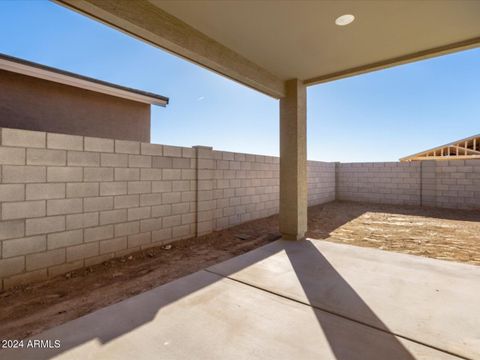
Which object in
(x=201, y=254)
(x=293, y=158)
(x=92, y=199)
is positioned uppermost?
(x=293, y=158)

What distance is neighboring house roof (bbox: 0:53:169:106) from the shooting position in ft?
14.2

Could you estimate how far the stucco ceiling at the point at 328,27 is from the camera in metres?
2.20

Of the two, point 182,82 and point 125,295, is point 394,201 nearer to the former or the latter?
point 182,82

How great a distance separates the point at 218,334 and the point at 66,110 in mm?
5807

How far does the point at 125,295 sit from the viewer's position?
2.31m

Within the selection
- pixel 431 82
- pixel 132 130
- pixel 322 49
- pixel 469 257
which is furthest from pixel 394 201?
pixel 132 130

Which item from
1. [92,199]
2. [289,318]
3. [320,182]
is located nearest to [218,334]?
[289,318]

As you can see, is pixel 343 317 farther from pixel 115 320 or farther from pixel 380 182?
pixel 380 182

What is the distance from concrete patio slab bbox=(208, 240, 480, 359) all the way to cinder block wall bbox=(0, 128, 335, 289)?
141 cm

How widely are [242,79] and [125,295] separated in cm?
300

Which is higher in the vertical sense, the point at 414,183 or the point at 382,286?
the point at 414,183

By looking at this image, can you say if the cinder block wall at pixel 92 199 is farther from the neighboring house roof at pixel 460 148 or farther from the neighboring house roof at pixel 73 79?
the neighboring house roof at pixel 460 148

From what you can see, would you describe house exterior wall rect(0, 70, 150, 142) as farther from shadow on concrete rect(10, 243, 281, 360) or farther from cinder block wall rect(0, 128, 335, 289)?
shadow on concrete rect(10, 243, 281, 360)

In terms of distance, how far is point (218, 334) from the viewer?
5.41ft
